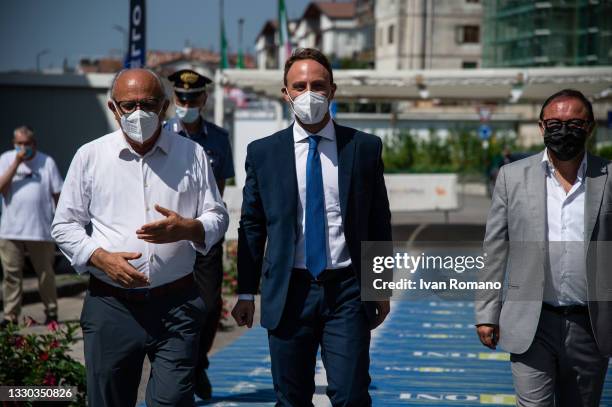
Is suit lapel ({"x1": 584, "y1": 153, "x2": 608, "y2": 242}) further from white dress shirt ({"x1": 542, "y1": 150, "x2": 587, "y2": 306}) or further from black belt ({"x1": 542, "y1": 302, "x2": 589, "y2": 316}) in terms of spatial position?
black belt ({"x1": 542, "y1": 302, "x2": 589, "y2": 316})

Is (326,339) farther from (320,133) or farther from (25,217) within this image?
(25,217)

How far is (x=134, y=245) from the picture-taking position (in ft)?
16.5

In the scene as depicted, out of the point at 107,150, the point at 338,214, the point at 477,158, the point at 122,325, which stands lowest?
the point at 477,158

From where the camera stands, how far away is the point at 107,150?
5.13 meters

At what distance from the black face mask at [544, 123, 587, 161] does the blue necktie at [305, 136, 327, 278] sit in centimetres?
112

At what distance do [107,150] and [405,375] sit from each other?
462 centimetres

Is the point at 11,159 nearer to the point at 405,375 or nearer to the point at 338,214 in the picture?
the point at 405,375

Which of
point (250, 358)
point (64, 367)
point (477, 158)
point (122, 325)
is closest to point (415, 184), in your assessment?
point (250, 358)

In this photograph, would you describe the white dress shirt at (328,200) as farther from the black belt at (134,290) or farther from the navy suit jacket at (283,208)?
the black belt at (134,290)

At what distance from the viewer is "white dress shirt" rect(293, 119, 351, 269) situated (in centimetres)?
511

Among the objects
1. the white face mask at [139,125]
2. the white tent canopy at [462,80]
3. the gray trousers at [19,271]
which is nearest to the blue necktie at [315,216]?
the white face mask at [139,125]

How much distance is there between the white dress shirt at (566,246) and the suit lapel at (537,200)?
0.15 feet

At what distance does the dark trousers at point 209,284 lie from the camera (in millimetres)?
7141

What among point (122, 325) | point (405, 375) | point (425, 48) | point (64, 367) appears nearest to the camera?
point (122, 325)
